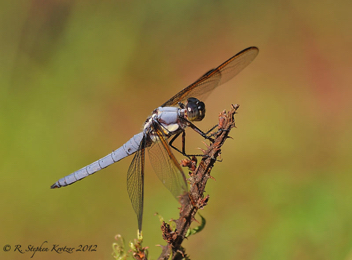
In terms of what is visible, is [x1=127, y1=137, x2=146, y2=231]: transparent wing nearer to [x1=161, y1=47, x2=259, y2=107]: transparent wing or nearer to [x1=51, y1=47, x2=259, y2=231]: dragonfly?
[x1=51, y1=47, x2=259, y2=231]: dragonfly

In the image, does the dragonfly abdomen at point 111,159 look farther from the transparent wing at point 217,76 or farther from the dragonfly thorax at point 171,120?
the transparent wing at point 217,76

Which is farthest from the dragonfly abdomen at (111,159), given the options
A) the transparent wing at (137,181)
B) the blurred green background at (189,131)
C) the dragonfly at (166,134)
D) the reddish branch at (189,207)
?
the reddish branch at (189,207)

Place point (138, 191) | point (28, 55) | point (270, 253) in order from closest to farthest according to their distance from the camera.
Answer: point (138, 191) → point (270, 253) → point (28, 55)

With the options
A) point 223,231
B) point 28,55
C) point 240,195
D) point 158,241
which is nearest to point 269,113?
point 240,195

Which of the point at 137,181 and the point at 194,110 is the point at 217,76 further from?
the point at 137,181

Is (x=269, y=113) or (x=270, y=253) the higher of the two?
(x=269, y=113)

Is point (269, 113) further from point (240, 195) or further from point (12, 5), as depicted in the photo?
point (12, 5)
